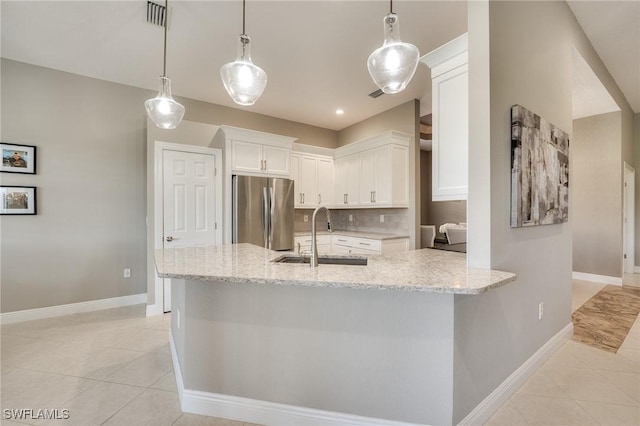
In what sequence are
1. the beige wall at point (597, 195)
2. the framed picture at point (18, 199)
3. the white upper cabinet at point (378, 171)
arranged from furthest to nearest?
the beige wall at point (597, 195), the white upper cabinet at point (378, 171), the framed picture at point (18, 199)

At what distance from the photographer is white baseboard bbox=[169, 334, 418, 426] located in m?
1.52

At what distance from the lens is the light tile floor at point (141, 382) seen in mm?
1674

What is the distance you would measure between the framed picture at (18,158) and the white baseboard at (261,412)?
3241 millimetres

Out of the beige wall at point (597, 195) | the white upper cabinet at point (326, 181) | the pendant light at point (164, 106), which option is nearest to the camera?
the pendant light at point (164, 106)

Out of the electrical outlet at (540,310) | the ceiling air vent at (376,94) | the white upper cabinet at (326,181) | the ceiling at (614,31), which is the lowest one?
the electrical outlet at (540,310)

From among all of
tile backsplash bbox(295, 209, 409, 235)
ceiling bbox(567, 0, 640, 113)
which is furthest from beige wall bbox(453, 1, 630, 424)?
tile backsplash bbox(295, 209, 409, 235)

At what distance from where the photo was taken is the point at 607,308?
346cm

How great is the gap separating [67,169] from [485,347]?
4588 mm

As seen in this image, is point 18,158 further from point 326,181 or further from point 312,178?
point 326,181

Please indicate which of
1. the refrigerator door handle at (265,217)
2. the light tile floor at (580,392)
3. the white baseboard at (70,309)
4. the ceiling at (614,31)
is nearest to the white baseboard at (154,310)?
the white baseboard at (70,309)

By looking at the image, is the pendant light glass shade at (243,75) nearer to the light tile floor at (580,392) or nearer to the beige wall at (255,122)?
A: the light tile floor at (580,392)

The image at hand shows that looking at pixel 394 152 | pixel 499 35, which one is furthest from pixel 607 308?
pixel 499 35

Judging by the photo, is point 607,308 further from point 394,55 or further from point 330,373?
point 394,55

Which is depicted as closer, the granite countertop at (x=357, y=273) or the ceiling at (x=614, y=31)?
the granite countertop at (x=357, y=273)
